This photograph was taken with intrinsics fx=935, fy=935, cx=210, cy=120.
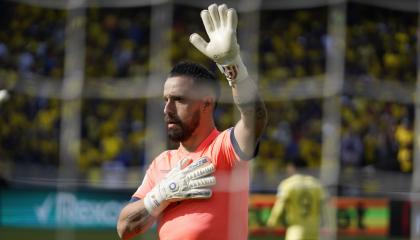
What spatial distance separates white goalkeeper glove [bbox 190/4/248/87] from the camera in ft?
9.55

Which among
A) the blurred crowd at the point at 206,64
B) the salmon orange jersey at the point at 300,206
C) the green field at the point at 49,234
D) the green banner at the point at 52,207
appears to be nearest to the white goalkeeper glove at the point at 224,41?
the salmon orange jersey at the point at 300,206

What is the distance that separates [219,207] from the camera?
10.1 ft

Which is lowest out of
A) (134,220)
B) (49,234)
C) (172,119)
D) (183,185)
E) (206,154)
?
(49,234)

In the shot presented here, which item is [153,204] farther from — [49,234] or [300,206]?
[49,234]

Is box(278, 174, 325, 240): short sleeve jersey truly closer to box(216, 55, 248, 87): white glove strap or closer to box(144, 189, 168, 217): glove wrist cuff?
box(144, 189, 168, 217): glove wrist cuff

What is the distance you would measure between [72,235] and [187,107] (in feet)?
21.0

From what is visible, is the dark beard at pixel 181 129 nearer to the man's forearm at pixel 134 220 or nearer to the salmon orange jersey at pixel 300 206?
the man's forearm at pixel 134 220

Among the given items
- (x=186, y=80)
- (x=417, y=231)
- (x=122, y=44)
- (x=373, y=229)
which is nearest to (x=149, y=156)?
(x=122, y=44)

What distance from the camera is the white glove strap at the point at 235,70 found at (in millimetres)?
2943

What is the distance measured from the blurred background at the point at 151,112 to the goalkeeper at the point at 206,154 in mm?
4740

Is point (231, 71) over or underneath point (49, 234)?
over

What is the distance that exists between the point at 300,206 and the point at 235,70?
441 cm

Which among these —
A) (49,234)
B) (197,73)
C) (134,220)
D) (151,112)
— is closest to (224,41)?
(197,73)

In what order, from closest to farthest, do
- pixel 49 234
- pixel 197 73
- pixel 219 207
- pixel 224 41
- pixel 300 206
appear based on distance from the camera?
1. pixel 224 41
2. pixel 219 207
3. pixel 197 73
4. pixel 300 206
5. pixel 49 234
